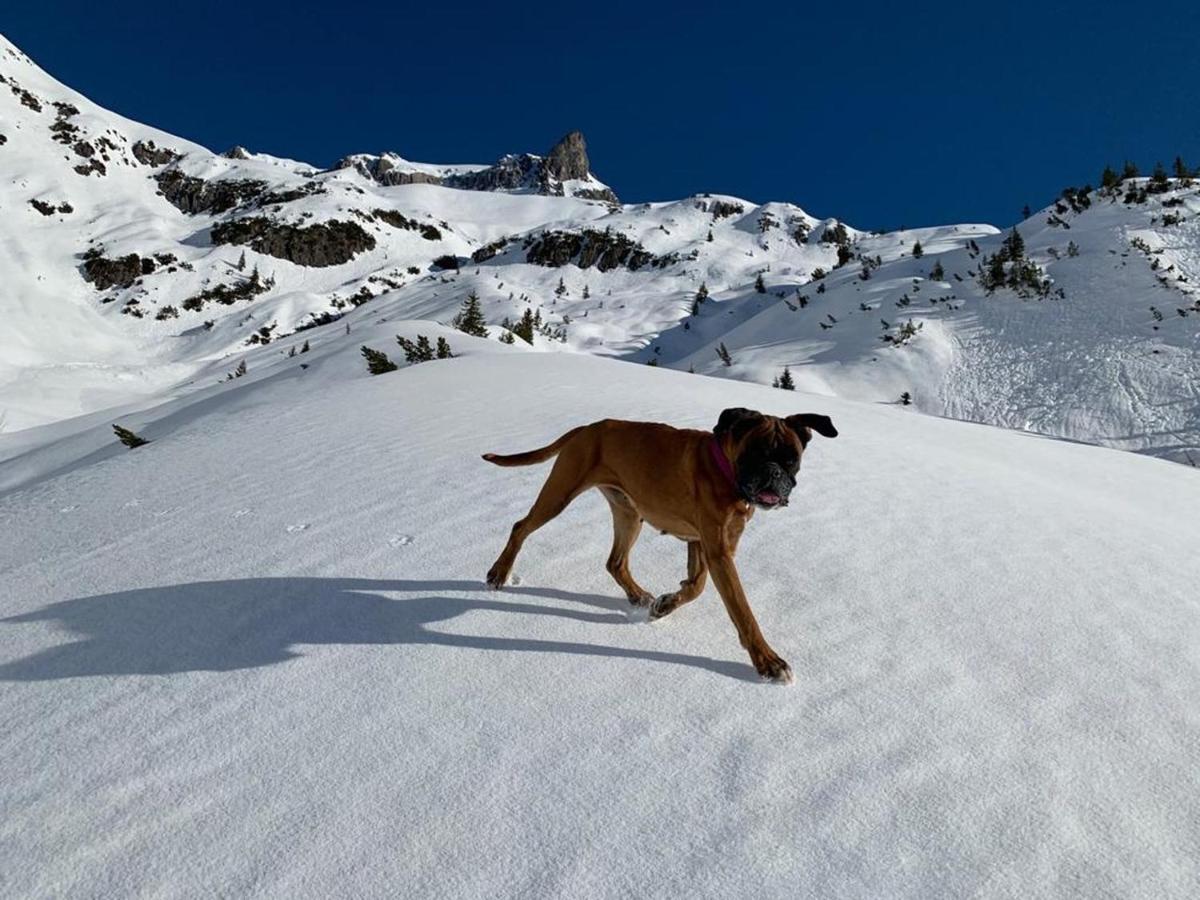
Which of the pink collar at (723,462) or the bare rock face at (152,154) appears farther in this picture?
the bare rock face at (152,154)

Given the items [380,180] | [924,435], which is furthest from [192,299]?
[380,180]

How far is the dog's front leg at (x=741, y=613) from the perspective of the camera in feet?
7.93

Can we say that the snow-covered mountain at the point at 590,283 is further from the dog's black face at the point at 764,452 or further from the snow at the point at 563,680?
the dog's black face at the point at 764,452

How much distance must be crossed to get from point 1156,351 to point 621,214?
2215 inches

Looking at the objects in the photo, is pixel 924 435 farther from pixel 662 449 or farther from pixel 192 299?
pixel 192 299

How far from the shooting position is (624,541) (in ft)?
10.5

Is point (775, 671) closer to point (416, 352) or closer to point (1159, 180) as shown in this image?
point (416, 352)

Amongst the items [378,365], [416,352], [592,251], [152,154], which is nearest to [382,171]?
[152,154]

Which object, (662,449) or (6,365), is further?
(6,365)

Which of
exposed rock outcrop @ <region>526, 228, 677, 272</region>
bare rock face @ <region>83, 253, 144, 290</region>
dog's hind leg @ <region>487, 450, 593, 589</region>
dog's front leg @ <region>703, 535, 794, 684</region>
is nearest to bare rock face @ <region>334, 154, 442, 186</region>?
bare rock face @ <region>83, 253, 144, 290</region>

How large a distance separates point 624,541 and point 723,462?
34.9 inches

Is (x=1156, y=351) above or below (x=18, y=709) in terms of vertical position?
below

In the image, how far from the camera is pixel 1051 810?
1810 mm

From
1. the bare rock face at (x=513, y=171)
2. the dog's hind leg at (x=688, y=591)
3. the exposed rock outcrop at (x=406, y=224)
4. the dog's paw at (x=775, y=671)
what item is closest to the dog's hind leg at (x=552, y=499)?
the dog's hind leg at (x=688, y=591)
